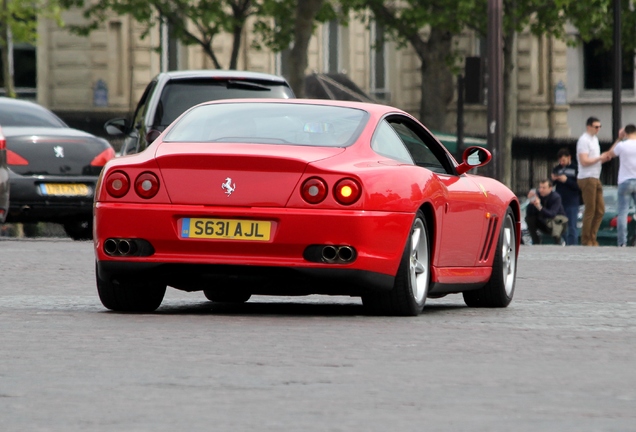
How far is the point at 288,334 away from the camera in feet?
26.9

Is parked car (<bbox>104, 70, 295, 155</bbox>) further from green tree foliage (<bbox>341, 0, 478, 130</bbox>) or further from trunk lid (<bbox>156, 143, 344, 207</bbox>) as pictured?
green tree foliage (<bbox>341, 0, 478, 130</bbox>)

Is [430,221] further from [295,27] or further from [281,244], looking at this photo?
[295,27]

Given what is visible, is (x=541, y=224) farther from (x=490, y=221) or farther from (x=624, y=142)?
(x=490, y=221)

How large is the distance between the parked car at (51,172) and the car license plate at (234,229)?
9780 mm

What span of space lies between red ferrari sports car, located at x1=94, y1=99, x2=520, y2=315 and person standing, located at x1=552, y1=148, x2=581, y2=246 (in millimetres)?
15950

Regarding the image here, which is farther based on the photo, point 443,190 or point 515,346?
point 443,190

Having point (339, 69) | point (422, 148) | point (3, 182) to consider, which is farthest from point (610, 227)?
point (339, 69)

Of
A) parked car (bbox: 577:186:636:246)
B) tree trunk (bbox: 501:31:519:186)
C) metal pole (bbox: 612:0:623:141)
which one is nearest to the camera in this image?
parked car (bbox: 577:186:636:246)

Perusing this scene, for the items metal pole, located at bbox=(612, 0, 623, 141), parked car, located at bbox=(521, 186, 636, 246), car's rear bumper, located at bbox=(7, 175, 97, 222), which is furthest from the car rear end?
metal pole, located at bbox=(612, 0, 623, 141)

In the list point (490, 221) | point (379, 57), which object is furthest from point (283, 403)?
point (379, 57)

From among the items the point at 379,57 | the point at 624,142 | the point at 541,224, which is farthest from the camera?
the point at 379,57

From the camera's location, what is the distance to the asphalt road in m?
5.50

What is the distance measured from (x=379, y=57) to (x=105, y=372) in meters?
41.5

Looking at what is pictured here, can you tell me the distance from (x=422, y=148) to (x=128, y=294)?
1.99 meters
